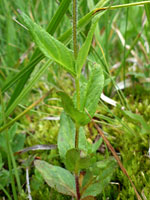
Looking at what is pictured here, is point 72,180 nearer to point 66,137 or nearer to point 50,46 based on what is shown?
point 66,137

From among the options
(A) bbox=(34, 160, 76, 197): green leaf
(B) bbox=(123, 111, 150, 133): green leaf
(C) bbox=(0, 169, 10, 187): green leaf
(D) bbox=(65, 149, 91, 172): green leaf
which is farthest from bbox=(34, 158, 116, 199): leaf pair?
(B) bbox=(123, 111, 150, 133): green leaf

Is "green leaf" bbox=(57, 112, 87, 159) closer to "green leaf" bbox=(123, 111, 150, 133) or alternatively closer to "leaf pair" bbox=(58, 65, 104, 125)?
"leaf pair" bbox=(58, 65, 104, 125)

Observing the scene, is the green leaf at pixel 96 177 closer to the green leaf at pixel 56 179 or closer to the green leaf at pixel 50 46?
the green leaf at pixel 56 179

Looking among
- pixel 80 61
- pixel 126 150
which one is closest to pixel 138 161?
pixel 126 150

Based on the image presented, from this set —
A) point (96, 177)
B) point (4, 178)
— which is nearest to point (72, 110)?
point (96, 177)

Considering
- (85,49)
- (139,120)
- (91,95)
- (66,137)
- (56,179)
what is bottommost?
(139,120)

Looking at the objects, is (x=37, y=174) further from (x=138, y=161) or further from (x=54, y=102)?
(x=54, y=102)
